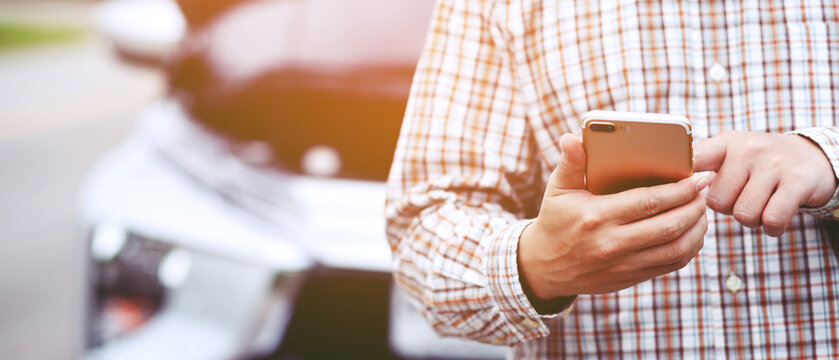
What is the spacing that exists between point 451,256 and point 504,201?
4.7 inches

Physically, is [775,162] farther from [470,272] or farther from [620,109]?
[470,272]

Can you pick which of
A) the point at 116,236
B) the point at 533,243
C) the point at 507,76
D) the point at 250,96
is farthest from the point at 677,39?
the point at 116,236

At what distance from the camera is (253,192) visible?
156cm

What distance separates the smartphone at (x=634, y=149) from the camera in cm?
71

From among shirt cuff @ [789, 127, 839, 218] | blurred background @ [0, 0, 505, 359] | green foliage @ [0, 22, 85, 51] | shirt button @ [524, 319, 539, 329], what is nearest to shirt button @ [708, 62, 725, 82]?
shirt cuff @ [789, 127, 839, 218]

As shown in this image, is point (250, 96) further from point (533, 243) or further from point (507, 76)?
point (533, 243)

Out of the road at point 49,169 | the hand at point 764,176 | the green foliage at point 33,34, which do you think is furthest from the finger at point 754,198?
the green foliage at point 33,34

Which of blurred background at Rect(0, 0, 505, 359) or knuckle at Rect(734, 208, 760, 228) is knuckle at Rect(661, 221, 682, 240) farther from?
blurred background at Rect(0, 0, 505, 359)

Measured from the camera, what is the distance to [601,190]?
29.1 inches

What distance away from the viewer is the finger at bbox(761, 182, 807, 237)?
722 millimetres

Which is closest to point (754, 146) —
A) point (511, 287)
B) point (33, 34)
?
point (511, 287)

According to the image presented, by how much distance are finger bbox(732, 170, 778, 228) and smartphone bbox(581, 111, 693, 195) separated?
6 cm

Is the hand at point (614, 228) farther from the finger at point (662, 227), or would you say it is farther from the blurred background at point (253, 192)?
the blurred background at point (253, 192)

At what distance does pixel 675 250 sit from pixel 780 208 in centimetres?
12
